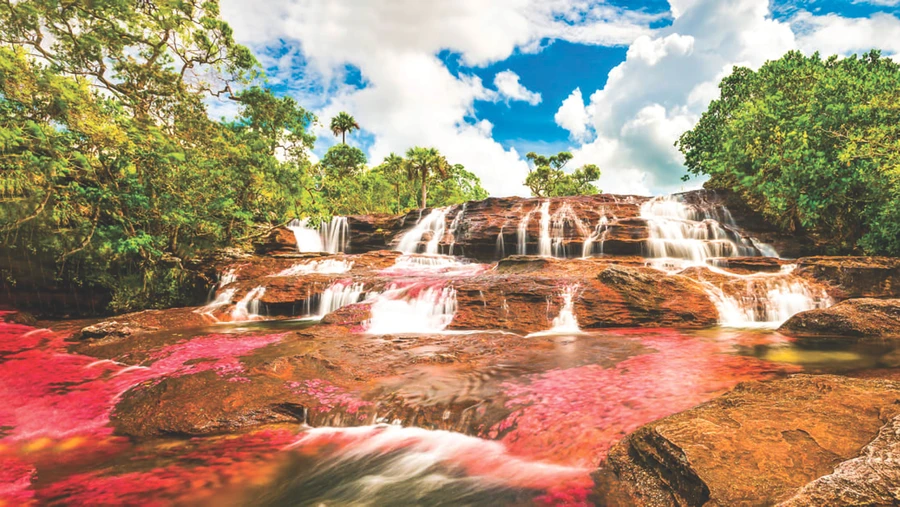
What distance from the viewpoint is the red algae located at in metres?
3.49

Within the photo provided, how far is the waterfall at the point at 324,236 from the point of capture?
2412cm

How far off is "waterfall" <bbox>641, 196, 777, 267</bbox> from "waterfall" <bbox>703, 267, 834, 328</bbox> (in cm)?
348

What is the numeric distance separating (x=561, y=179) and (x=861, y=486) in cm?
5175

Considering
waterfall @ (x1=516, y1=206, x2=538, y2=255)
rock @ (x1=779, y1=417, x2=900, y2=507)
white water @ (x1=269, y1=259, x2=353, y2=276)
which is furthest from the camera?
waterfall @ (x1=516, y1=206, x2=538, y2=255)

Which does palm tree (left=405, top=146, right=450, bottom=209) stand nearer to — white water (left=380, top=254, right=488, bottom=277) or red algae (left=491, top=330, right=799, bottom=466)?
white water (left=380, top=254, right=488, bottom=277)

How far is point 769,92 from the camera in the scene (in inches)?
685

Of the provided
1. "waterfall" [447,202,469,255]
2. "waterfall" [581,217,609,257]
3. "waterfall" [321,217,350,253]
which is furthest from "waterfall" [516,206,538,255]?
"waterfall" [321,217,350,253]

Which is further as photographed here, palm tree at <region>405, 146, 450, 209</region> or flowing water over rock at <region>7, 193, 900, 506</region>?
palm tree at <region>405, 146, 450, 209</region>

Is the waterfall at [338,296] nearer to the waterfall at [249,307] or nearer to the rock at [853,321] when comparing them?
the waterfall at [249,307]

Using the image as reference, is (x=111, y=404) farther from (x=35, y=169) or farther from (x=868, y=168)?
(x=868, y=168)

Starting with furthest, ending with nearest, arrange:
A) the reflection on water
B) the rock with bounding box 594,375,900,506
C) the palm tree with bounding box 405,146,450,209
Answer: the palm tree with bounding box 405,146,450,209
the reflection on water
the rock with bounding box 594,375,900,506

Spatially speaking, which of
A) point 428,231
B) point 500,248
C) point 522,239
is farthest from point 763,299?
point 428,231

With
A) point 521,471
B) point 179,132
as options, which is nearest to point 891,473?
point 521,471

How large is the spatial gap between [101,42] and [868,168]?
78.6 ft
